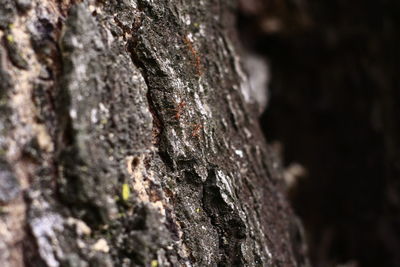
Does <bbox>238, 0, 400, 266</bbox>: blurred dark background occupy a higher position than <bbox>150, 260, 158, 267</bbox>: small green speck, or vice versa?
<bbox>238, 0, 400, 266</bbox>: blurred dark background

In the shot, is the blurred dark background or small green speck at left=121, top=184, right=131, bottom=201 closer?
small green speck at left=121, top=184, right=131, bottom=201

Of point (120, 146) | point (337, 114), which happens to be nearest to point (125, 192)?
point (120, 146)

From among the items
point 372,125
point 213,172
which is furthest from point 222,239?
point 372,125

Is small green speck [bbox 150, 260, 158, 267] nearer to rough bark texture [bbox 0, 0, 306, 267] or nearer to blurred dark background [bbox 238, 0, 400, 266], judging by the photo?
rough bark texture [bbox 0, 0, 306, 267]

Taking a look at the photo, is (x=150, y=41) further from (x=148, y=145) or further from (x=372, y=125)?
(x=372, y=125)

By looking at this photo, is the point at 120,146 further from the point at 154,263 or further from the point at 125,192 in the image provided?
the point at 154,263

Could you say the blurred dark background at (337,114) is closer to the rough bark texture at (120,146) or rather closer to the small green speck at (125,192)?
the rough bark texture at (120,146)

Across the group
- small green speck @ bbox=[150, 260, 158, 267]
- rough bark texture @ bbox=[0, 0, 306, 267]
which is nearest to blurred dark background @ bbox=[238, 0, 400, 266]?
rough bark texture @ bbox=[0, 0, 306, 267]

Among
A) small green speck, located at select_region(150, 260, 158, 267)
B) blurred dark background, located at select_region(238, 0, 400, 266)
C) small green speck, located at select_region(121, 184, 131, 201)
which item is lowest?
small green speck, located at select_region(150, 260, 158, 267)
